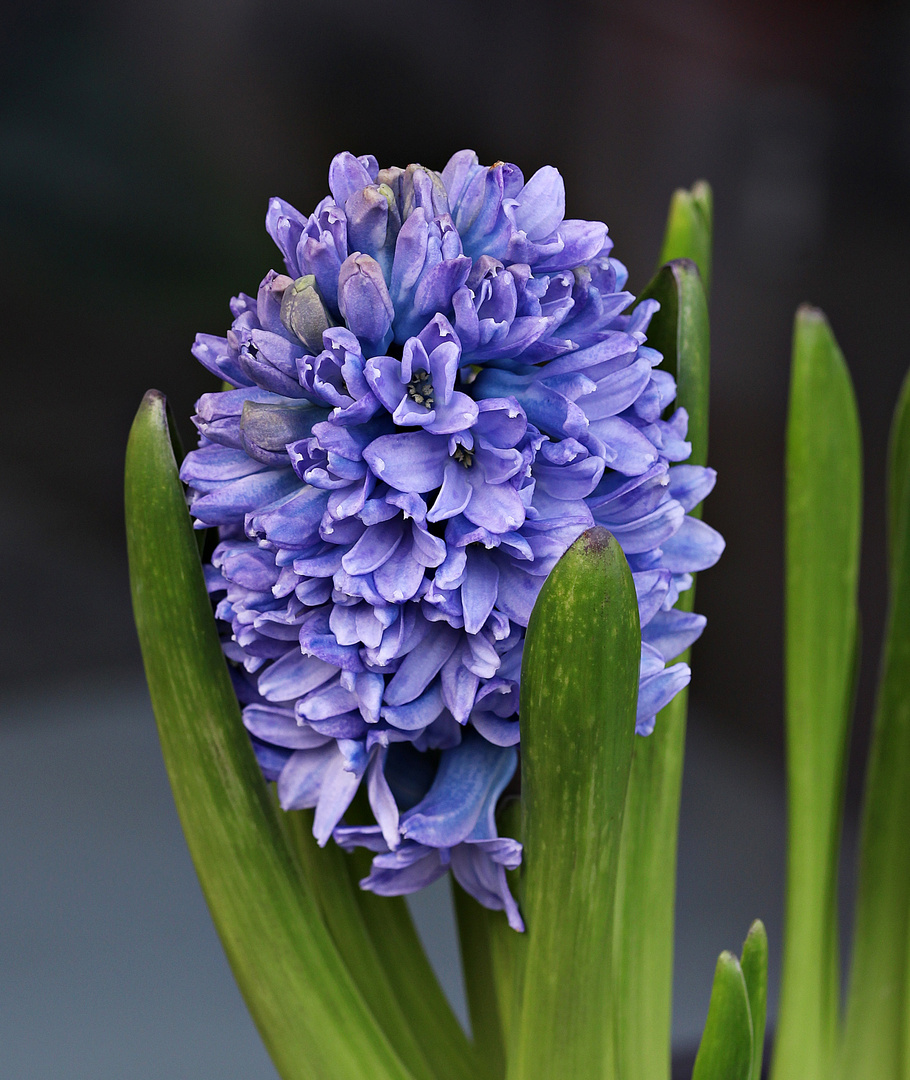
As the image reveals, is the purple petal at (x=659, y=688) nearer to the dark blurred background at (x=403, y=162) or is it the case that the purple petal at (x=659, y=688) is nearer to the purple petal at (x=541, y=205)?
the purple petal at (x=541, y=205)

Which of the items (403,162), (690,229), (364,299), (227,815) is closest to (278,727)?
(227,815)

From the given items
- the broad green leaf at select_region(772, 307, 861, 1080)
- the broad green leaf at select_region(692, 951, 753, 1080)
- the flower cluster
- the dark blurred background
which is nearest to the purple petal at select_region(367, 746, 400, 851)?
the flower cluster

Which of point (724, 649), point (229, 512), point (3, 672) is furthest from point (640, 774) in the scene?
point (3, 672)

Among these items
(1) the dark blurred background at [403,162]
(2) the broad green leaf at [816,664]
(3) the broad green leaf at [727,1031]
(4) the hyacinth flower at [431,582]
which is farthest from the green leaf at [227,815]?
(1) the dark blurred background at [403,162]

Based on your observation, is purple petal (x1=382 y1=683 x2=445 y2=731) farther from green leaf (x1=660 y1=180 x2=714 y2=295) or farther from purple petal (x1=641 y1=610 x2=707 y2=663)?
green leaf (x1=660 y1=180 x2=714 y2=295)

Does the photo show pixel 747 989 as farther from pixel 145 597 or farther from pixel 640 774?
pixel 145 597

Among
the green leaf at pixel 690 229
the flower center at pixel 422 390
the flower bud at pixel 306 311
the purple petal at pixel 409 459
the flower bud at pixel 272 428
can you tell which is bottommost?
the purple petal at pixel 409 459
